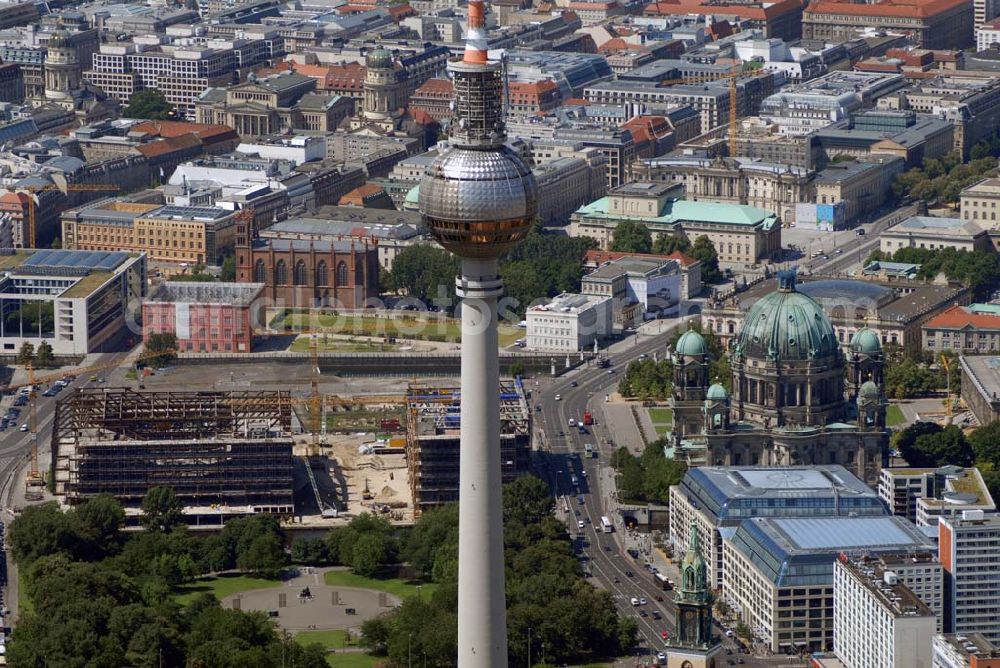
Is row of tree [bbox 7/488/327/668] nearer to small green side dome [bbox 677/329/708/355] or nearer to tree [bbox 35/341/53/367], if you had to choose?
small green side dome [bbox 677/329/708/355]

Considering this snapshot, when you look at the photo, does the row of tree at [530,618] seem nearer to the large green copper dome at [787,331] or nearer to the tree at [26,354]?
the large green copper dome at [787,331]

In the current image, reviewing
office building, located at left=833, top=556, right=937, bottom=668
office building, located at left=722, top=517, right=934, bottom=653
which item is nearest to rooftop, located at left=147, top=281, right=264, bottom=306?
office building, located at left=722, top=517, right=934, bottom=653

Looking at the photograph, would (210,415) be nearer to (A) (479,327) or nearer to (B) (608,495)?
(B) (608,495)

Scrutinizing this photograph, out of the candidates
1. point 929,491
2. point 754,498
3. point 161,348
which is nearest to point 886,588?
point 754,498

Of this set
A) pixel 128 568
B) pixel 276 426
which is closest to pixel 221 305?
pixel 276 426

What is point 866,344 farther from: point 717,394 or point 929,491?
point 929,491

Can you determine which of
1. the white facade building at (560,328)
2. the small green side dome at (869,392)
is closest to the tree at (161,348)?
the white facade building at (560,328)

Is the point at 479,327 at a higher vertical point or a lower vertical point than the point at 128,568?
higher

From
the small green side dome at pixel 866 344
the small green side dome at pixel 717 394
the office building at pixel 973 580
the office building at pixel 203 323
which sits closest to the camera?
the office building at pixel 973 580
